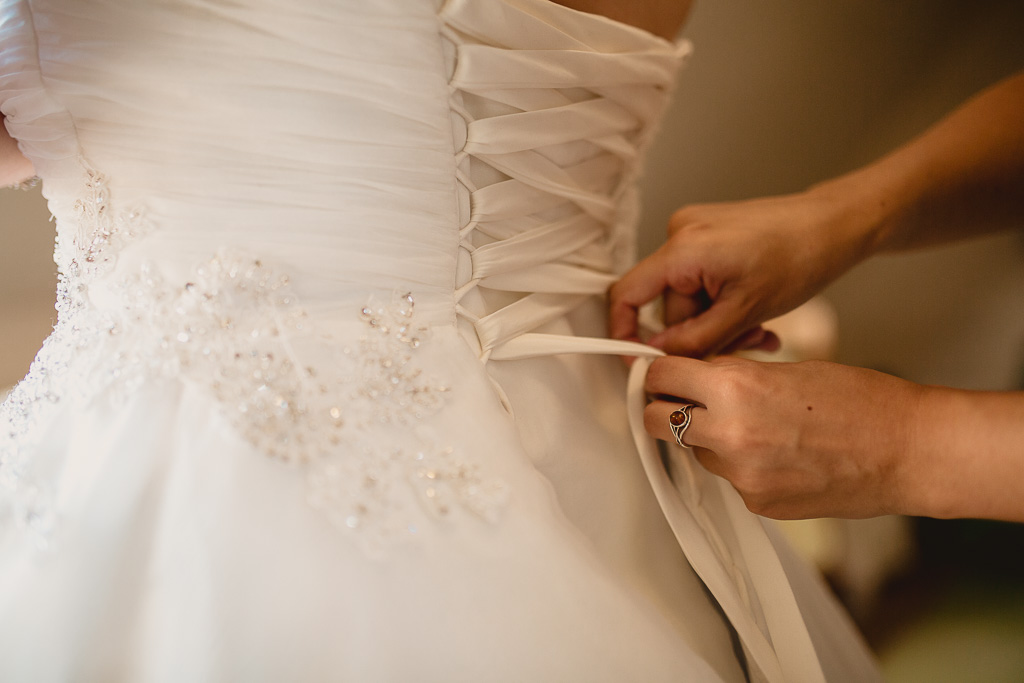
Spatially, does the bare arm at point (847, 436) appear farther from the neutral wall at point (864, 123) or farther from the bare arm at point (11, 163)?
the neutral wall at point (864, 123)

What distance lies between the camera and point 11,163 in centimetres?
54

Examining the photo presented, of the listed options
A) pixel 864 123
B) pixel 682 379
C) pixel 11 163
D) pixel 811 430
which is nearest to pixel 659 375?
pixel 682 379

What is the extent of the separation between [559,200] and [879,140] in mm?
1569

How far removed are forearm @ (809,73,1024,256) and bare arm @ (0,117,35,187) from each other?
35.3 inches

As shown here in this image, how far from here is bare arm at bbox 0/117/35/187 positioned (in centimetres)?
52

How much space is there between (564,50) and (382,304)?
0.92ft

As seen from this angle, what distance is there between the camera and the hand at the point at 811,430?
0.53 meters

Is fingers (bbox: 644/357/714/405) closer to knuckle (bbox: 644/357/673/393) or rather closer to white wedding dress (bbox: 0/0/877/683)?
knuckle (bbox: 644/357/673/393)

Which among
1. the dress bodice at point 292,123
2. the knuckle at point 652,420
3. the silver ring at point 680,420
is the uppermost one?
the dress bodice at point 292,123

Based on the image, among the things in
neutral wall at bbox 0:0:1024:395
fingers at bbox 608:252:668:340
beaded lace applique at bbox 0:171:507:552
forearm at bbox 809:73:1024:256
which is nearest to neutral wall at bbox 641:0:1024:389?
neutral wall at bbox 0:0:1024:395

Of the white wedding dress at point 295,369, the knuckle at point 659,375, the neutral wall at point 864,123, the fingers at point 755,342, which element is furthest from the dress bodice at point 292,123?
the neutral wall at point 864,123

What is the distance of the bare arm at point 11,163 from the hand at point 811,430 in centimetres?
66

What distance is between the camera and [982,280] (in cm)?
165

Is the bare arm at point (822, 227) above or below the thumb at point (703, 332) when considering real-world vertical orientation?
above
